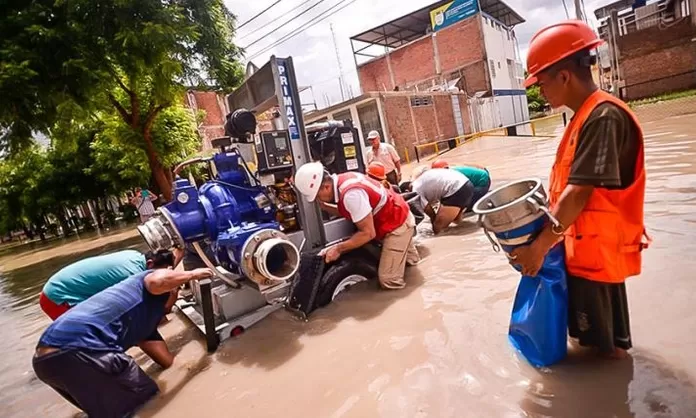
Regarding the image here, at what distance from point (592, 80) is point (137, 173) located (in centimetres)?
1806

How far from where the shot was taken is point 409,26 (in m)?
29.0

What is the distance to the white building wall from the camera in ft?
84.2

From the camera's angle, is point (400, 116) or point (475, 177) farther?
point (400, 116)

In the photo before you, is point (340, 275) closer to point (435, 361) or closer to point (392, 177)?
point (435, 361)

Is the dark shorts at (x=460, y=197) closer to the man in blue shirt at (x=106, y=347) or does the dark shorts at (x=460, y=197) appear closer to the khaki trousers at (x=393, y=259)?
the khaki trousers at (x=393, y=259)

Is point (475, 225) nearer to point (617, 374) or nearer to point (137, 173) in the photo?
point (617, 374)

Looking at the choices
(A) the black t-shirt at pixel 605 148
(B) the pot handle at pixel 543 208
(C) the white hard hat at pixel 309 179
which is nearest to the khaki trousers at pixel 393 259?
(C) the white hard hat at pixel 309 179

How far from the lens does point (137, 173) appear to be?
16.8m

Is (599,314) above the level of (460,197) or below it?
below

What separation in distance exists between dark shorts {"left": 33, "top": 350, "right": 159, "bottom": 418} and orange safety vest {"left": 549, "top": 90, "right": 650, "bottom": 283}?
2722 millimetres

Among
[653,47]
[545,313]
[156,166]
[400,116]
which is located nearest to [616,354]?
[545,313]

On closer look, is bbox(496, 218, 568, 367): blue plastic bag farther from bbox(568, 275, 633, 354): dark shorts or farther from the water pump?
the water pump

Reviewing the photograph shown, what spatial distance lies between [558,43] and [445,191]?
341 centimetres

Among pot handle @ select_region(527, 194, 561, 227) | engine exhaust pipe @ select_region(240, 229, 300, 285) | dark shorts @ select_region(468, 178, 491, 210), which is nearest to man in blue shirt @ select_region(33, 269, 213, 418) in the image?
engine exhaust pipe @ select_region(240, 229, 300, 285)
